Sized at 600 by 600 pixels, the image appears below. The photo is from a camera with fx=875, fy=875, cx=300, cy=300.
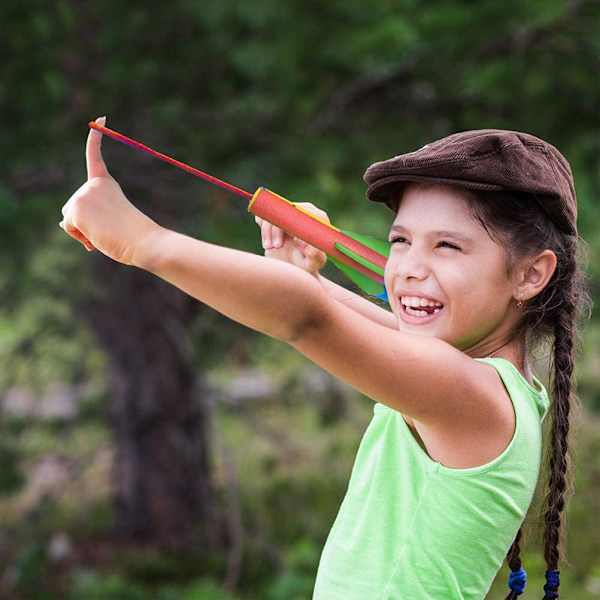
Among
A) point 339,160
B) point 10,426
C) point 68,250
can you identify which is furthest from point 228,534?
point 339,160

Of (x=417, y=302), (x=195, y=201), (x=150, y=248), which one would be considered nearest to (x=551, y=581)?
(x=417, y=302)

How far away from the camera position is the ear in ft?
3.22

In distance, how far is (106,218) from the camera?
823mm

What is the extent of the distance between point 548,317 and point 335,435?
3.56 m

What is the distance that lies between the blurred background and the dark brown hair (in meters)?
1.27

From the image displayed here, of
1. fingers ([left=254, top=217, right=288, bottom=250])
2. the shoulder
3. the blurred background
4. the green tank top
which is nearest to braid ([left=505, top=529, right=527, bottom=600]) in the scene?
the green tank top

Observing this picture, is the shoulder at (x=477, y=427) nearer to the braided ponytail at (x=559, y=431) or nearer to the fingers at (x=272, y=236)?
the braided ponytail at (x=559, y=431)

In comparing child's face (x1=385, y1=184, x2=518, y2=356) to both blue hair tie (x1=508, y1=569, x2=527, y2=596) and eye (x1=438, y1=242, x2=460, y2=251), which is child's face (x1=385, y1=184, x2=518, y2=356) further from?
blue hair tie (x1=508, y1=569, x2=527, y2=596)

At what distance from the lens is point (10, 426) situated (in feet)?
10.4

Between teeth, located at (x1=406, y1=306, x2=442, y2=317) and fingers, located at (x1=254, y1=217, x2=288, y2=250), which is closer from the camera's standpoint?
teeth, located at (x1=406, y1=306, x2=442, y2=317)

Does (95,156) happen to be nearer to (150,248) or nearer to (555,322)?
(150,248)

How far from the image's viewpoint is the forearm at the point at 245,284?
0.74 meters

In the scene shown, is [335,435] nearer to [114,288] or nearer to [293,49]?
[114,288]

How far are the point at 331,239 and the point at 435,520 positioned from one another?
13.4 inches
